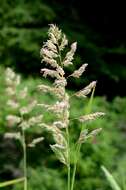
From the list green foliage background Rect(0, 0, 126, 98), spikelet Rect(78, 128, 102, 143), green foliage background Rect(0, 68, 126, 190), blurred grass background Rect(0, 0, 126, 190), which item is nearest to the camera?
spikelet Rect(78, 128, 102, 143)

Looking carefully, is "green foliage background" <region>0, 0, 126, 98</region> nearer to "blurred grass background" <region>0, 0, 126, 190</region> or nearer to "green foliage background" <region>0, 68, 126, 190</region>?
"blurred grass background" <region>0, 0, 126, 190</region>

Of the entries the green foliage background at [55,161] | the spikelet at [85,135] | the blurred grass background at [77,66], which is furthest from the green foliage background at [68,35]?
the spikelet at [85,135]

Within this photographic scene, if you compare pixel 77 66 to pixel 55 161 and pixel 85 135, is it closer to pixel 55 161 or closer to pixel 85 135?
pixel 55 161

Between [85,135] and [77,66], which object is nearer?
[85,135]

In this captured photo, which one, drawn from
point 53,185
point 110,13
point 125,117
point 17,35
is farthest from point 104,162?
point 110,13

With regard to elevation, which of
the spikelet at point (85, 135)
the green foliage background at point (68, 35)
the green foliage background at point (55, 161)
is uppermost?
the green foliage background at point (68, 35)

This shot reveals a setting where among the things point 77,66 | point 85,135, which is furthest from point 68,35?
point 85,135

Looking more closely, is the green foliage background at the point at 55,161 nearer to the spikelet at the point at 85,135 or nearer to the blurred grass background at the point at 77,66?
the blurred grass background at the point at 77,66

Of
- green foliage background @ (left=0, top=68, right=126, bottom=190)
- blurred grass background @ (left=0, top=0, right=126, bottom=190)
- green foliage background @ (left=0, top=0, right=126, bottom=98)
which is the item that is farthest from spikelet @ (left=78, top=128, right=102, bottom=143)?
green foliage background @ (left=0, top=0, right=126, bottom=98)
